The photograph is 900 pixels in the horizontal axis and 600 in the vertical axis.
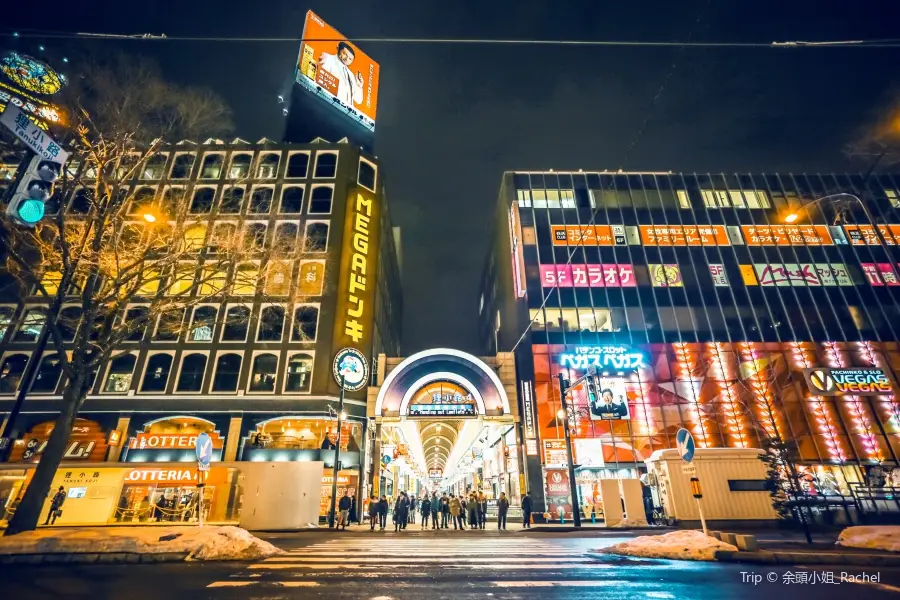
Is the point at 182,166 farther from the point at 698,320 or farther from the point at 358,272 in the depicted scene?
the point at 698,320

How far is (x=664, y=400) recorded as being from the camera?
92.2ft

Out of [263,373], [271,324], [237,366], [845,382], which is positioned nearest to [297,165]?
[271,324]

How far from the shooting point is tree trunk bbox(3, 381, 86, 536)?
36.8 ft

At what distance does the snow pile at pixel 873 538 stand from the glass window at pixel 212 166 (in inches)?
1582

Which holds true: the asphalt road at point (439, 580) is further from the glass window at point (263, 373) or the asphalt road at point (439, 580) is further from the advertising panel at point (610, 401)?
the glass window at point (263, 373)

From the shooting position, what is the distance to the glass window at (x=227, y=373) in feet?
84.9

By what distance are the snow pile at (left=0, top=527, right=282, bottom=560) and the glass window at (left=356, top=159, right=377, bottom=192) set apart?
92.7ft

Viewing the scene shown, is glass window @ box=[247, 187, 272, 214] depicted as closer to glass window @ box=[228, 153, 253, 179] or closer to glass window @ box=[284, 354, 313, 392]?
glass window @ box=[228, 153, 253, 179]

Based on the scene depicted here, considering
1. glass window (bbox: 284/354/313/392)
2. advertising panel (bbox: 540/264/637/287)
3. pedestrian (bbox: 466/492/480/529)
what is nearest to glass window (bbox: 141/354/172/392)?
glass window (bbox: 284/354/313/392)

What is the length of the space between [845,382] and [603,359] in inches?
538

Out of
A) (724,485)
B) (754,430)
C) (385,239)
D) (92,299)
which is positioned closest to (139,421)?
(92,299)

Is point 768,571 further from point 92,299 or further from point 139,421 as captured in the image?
point 139,421

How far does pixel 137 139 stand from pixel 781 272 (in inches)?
1673

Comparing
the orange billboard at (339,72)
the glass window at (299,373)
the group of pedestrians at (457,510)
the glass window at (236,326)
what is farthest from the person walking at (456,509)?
the orange billboard at (339,72)
